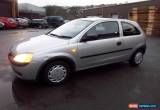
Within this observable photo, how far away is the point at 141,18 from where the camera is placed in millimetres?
18672

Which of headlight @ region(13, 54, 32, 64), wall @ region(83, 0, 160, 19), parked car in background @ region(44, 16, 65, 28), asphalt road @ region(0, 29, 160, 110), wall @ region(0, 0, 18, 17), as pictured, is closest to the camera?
asphalt road @ region(0, 29, 160, 110)

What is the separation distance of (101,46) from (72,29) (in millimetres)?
912

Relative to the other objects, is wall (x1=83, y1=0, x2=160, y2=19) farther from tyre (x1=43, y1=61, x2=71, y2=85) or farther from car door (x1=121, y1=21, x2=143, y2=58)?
tyre (x1=43, y1=61, x2=71, y2=85)

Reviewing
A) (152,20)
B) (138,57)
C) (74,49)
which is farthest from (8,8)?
(74,49)

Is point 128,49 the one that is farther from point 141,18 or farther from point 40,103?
point 141,18

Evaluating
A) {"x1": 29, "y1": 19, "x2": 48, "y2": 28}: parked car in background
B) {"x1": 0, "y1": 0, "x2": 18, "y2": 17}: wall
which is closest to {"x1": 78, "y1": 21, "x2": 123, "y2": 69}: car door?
{"x1": 29, "y1": 19, "x2": 48, "y2": 28}: parked car in background

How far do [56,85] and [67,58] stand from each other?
68 centimetres

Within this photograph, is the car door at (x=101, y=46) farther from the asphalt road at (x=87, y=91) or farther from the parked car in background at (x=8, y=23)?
the parked car in background at (x=8, y=23)

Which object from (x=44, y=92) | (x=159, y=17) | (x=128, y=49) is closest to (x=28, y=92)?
(x=44, y=92)

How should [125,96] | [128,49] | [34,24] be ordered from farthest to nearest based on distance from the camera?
[34,24] → [128,49] → [125,96]

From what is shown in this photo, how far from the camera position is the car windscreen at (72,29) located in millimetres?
4938

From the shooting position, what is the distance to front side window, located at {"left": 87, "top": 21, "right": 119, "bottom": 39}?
5.03 metres

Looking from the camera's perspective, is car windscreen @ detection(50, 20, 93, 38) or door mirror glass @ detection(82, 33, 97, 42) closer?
door mirror glass @ detection(82, 33, 97, 42)

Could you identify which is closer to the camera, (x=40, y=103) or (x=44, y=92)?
(x=40, y=103)
